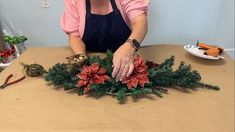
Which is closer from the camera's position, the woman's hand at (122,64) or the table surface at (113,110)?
the table surface at (113,110)

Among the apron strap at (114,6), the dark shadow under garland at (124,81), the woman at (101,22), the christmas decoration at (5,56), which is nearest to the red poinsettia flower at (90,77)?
the dark shadow under garland at (124,81)

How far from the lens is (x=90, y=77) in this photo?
27.9 inches

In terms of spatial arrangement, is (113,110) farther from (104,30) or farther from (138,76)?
(104,30)

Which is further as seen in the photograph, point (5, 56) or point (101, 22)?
point (5, 56)

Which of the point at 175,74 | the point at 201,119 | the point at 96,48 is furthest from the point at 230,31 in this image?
the point at 201,119

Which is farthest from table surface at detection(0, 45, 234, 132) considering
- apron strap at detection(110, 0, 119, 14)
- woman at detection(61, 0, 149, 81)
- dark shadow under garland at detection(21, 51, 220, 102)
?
apron strap at detection(110, 0, 119, 14)

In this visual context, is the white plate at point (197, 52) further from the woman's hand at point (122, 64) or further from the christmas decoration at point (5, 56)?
the christmas decoration at point (5, 56)

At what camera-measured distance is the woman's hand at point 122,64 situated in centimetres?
71

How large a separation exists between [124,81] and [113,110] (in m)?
0.10

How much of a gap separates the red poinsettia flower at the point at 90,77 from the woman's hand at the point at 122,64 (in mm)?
31

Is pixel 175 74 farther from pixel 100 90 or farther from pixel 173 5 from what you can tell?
pixel 173 5

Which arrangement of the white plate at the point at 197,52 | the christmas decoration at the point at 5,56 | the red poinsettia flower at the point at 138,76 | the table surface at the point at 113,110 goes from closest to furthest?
the table surface at the point at 113,110, the red poinsettia flower at the point at 138,76, the white plate at the point at 197,52, the christmas decoration at the point at 5,56

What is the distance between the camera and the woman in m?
0.99

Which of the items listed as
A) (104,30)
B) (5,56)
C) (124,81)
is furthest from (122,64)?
(5,56)
